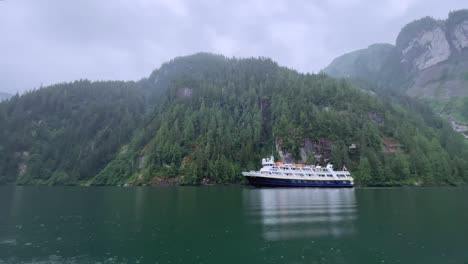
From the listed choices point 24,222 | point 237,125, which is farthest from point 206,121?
point 24,222

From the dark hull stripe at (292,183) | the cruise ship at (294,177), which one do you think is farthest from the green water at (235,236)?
the cruise ship at (294,177)

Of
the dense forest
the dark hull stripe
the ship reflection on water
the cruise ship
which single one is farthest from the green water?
the dense forest

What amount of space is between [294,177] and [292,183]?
275cm

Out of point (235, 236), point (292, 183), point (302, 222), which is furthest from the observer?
point (292, 183)

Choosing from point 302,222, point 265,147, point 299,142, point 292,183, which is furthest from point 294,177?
point 302,222

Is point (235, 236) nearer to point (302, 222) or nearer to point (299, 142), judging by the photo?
point (302, 222)

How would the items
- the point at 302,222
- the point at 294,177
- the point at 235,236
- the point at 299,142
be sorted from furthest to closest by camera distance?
the point at 299,142 < the point at 294,177 < the point at 302,222 < the point at 235,236

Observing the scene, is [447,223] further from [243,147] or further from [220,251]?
[243,147]

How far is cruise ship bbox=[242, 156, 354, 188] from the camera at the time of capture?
111250mm

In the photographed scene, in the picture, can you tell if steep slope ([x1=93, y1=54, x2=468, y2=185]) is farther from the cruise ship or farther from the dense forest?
the cruise ship

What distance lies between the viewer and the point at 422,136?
15925 centimetres

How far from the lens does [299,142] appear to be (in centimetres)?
14962

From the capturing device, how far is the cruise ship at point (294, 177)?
365ft

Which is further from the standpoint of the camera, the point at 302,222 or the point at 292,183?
the point at 292,183
